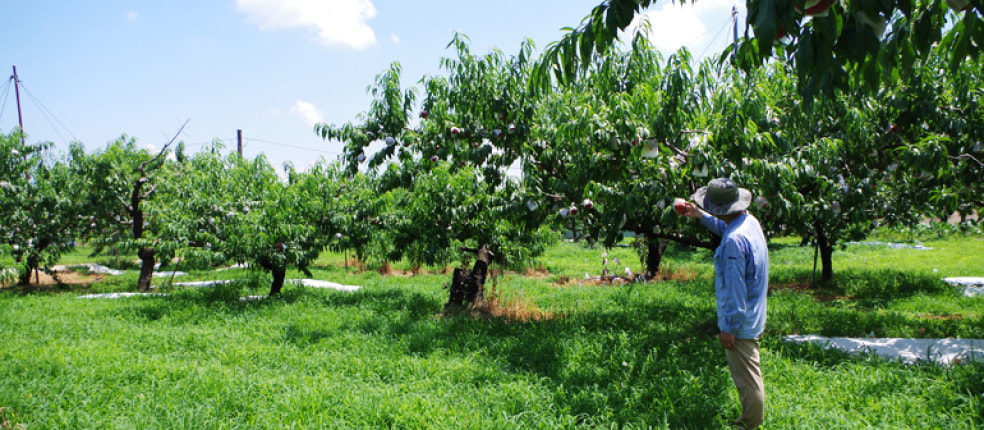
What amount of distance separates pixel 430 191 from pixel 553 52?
482 centimetres

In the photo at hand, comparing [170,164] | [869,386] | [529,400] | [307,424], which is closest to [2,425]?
[307,424]

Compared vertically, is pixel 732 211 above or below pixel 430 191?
below

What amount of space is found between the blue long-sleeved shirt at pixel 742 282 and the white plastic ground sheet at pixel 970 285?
752 centimetres

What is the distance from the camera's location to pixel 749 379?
3062mm

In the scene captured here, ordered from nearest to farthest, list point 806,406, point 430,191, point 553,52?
point 553,52 → point 806,406 → point 430,191

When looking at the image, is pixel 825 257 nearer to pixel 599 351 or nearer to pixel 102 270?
pixel 599 351

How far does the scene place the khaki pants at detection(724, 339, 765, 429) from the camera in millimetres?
3059

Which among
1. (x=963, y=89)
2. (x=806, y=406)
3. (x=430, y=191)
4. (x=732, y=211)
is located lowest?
(x=806, y=406)

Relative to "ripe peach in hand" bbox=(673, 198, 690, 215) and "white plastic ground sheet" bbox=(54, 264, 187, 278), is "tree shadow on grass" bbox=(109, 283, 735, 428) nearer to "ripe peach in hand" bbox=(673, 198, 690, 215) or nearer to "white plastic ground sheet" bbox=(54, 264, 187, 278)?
"ripe peach in hand" bbox=(673, 198, 690, 215)

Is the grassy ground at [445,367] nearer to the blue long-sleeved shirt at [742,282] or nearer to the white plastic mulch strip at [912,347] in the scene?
the white plastic mulch strip at [912,347]

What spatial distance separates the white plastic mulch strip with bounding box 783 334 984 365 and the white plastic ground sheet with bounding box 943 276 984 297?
426cm

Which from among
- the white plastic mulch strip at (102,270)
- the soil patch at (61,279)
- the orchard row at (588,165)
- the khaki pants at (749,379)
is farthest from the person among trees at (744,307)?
the white plastic mulch strip at (102,270)

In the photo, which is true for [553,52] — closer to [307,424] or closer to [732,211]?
[732,211]

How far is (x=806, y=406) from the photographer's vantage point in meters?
3.50
